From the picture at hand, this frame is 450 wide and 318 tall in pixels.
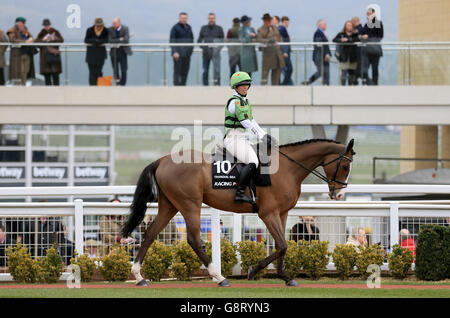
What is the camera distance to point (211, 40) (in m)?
20.1

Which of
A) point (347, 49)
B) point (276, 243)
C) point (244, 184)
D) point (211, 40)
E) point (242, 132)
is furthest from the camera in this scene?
point (211, 40)

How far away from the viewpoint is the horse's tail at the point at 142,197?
995 centimetres

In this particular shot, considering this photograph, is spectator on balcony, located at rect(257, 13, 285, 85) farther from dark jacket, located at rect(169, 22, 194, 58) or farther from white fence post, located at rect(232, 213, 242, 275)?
white fence post, located at rect(232, 213, 242, 275)

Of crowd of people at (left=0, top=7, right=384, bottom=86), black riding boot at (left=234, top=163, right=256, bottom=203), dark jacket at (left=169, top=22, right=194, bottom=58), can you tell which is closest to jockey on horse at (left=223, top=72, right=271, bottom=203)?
black riding boot at (left=234, top=163, right=256, bottom=203)

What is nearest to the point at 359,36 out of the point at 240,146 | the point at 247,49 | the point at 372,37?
the point at 372,37

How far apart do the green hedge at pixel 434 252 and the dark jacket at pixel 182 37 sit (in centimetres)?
1101

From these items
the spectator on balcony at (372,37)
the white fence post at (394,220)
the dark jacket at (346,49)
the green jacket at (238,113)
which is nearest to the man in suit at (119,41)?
the dark jacket at (346,49)

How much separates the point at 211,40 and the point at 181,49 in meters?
0.79

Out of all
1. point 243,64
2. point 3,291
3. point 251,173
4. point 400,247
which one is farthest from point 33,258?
point 243,64

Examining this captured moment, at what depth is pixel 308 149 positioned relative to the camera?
10062mm

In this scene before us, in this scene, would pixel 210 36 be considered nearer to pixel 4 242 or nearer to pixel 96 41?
pixel 96 41

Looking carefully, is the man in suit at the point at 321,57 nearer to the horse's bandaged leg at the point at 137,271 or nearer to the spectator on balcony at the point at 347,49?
the spectator on balcony at the point at 347,49

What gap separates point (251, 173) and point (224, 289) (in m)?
1.38
